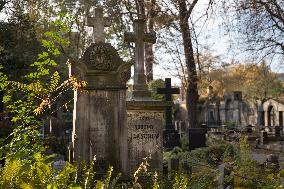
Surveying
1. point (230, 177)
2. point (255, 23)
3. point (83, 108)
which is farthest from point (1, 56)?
point (230, 177)

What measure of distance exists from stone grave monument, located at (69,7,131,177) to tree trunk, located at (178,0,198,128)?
34.8 feet

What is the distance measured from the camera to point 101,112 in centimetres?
664

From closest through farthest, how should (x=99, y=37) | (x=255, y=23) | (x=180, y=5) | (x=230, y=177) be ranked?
(x=230, y=177)
(x=99, y=37)
(x=255, y=23)
(x=180, y=5)

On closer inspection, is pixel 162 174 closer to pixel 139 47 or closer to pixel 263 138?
pixel 139 47

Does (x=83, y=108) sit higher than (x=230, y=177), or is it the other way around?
(x=83, y=108)

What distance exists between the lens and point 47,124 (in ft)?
67.9

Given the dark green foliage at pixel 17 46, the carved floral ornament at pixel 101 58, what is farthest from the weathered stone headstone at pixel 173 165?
the dark green foliage at pixel 17 46

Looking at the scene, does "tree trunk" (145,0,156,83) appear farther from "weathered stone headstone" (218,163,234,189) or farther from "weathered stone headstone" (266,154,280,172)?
"weathered stone headstone" (218,163,234,189)

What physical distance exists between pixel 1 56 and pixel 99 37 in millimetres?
12112

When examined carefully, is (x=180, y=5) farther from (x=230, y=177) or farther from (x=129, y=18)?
(x=230, y=177)

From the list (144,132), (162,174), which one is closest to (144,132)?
(144,132)

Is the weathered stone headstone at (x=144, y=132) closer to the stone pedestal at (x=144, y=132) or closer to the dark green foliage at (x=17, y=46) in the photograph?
the stone pedestal at (x=144, y=132)

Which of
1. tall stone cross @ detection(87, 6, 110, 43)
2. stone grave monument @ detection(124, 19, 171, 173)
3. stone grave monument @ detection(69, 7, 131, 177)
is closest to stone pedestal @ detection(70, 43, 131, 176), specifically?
stone grave monument @ detection(69, 7, 131, 177)

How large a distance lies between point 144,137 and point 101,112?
9.28 feet
